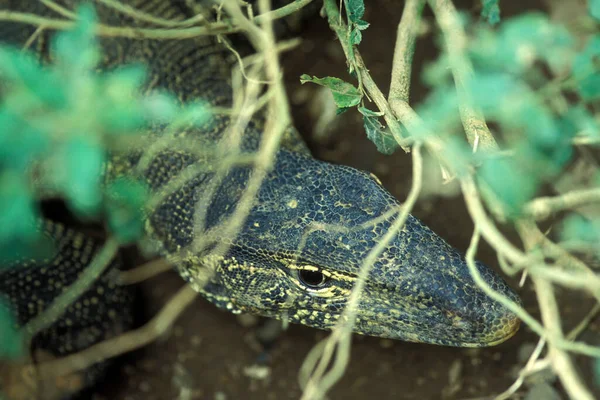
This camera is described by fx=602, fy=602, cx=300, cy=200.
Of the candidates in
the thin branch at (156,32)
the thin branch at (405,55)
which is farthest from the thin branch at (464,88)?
the thin branch at (156,32)

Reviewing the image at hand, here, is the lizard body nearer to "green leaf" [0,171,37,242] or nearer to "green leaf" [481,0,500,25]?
"green leaf" [481,0,500,25]

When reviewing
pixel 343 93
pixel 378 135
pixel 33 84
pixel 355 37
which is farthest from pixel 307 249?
pixel 33 84

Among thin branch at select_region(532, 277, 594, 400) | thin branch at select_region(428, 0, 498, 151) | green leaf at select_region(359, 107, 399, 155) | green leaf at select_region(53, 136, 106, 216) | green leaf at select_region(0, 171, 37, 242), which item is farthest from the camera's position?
green leaf at select_region(359, 107, 399, 155)

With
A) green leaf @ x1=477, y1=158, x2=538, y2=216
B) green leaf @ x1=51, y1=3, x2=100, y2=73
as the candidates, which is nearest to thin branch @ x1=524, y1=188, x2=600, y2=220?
green leaf @ x1=477, y1=158, x2=538, y2=216

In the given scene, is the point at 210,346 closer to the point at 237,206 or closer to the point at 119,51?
the point at 237,206

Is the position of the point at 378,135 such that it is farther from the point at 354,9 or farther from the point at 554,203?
the point at 554,203
